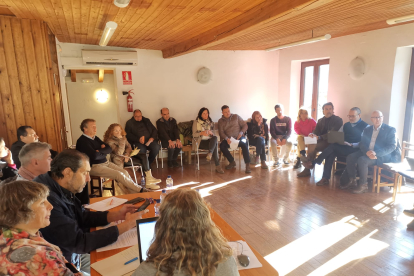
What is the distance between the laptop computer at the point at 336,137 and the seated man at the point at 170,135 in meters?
3.01

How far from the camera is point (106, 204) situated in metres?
2.38

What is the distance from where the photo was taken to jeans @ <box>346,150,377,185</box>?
4645 mm

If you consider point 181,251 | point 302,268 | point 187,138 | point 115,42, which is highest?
point 115,42

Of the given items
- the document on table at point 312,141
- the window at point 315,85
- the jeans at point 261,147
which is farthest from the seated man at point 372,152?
the window at point 315,85

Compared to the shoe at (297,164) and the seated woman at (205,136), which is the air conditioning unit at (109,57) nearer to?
the seated woman at (205,136)

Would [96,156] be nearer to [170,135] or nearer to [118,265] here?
[170,135]

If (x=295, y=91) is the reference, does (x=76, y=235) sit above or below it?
below

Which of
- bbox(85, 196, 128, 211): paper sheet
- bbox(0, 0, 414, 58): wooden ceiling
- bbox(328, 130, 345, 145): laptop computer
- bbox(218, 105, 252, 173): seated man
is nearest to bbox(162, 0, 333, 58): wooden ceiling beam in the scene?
bbox(0, 0, 414, 58): wooden ceiling

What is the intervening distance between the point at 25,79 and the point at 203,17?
2.52 metres

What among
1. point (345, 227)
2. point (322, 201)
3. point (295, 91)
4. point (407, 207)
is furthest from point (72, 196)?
point (295, 91)

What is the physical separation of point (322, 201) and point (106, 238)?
11.4 feet

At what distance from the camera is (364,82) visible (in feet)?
18.0

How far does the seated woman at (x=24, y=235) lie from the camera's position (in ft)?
3.92

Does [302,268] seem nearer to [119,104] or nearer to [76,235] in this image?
[76,235]
